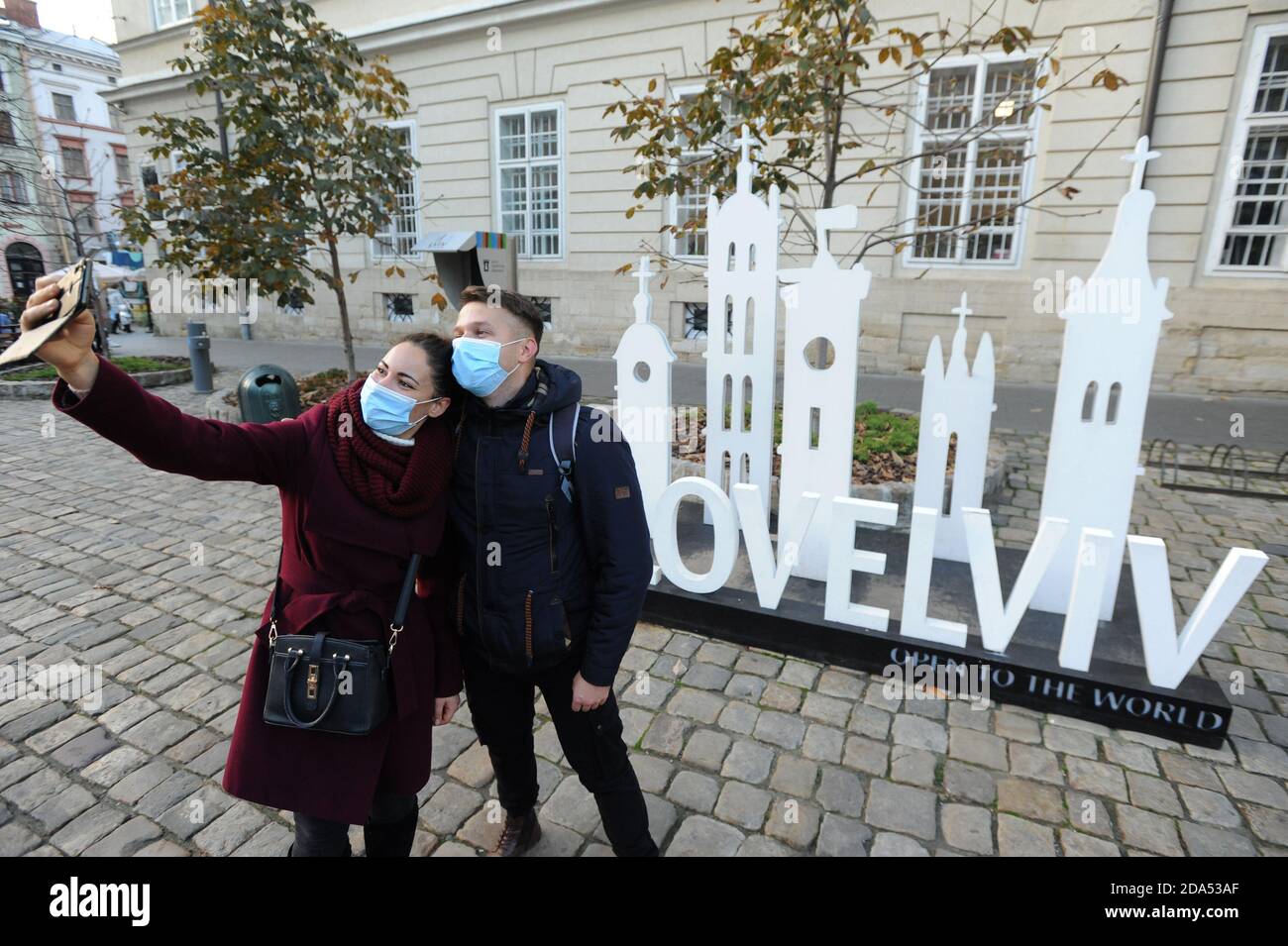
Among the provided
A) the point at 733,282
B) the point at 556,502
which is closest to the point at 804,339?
the point at 733,282

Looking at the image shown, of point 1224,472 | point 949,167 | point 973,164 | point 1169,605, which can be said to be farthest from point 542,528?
point 949,167

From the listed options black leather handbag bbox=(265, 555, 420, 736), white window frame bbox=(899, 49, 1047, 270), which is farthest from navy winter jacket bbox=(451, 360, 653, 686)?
white window frame bbox=(899, 49, 1047, 270)

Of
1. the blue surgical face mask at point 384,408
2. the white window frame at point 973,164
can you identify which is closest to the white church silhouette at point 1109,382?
the blue surgical face mask at point 384,408

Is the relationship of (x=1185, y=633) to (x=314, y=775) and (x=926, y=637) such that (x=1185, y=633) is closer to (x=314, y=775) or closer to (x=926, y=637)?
(x=926, y=637)

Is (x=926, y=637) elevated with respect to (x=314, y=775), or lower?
lower

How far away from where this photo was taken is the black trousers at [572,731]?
231cm

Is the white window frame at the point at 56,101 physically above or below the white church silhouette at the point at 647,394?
above

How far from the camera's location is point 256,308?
19234 mm

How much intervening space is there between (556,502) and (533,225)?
581 inches

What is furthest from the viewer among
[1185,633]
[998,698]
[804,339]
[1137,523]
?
[1137,523]

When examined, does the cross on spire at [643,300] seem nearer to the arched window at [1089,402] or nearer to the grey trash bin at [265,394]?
the arched window at [1089,402]

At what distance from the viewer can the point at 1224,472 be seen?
718cm

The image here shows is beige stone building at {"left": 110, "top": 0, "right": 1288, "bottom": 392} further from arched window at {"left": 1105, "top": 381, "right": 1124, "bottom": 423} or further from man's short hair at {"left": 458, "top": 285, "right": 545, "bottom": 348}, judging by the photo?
man's short hair at {"left": 458, "top": 285, "right": 545, "bottom": 348}

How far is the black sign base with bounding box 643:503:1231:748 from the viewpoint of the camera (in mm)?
3295
